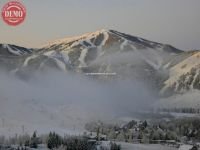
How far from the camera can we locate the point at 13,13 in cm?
512

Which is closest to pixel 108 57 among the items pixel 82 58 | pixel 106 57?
pixel 106 57

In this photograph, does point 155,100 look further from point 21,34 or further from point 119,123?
point 21,34

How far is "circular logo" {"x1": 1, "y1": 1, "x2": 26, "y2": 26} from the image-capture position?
5.10 metres

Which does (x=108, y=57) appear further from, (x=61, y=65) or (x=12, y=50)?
(x=12, y=50)

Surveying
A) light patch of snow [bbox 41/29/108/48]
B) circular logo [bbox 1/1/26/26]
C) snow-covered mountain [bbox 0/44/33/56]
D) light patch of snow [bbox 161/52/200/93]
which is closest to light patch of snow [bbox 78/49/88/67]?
light patch of snow [bbox 41/29/108/48]

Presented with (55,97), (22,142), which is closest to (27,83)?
(55,97)

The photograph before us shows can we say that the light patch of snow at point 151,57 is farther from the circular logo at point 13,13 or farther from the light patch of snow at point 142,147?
the circular logo at point 13,13

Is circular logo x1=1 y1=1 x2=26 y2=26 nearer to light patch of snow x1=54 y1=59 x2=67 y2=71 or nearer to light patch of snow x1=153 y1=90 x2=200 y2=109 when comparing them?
light patch of snow x1=54 y1=59 x2=67 y2=71

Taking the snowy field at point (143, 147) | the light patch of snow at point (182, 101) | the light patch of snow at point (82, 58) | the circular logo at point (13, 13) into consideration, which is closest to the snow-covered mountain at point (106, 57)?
the light patch of snow at point (82, 58)

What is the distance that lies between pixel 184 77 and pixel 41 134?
1.43m

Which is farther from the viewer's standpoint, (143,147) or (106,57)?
(106,57)

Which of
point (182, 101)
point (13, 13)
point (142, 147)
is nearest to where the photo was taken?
point (142, 147)

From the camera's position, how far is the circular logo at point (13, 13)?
16.7ft

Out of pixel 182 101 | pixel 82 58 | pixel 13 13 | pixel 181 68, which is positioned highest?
pixel 13 13
